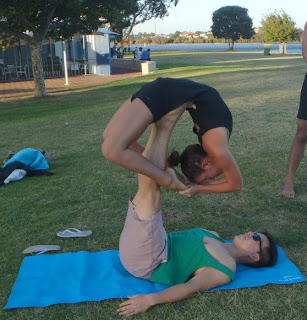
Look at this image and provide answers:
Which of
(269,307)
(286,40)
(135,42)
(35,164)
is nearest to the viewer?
(269,307)

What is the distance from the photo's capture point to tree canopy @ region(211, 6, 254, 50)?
56500 millimetres

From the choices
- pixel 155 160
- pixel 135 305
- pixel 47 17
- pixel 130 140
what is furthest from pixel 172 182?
pixel 47 17

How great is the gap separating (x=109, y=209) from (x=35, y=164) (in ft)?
5.60

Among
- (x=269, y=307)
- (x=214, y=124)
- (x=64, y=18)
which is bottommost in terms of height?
(x=269, y=307)

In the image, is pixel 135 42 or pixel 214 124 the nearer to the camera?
pixel 214 124

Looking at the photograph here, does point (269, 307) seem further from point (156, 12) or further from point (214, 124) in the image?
point (156, 12)

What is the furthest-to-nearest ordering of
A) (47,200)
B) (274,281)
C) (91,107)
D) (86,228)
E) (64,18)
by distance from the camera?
(64,18) < (91,107) < (47,200) < (86,228) < (274,281)

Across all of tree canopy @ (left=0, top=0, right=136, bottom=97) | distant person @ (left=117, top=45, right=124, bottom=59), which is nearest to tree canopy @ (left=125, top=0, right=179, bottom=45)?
distant person @ (left=117, top=45, right=124, bottom=59)

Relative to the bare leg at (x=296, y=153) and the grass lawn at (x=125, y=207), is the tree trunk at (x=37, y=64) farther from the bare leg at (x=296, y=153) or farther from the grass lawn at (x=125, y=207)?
the bare leg at (x=296, y=153)

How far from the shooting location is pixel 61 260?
335 cm

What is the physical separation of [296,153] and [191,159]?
6.42 ft

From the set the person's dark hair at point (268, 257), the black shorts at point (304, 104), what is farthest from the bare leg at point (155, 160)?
the black shorts at point (304, 104)

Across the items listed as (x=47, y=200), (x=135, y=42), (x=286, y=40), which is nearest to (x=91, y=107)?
(x=47, y=200)

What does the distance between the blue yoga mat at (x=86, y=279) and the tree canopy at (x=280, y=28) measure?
4186cm
